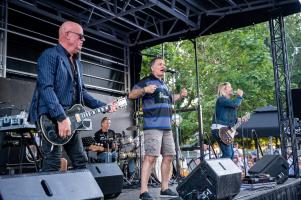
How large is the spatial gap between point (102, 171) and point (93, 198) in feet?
8.47

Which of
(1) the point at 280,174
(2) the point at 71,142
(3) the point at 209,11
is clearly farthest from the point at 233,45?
(2) the point at 71,142

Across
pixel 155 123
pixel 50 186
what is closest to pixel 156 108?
pixel 155 123

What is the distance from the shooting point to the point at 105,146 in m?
8.05

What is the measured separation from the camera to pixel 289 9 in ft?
26.0

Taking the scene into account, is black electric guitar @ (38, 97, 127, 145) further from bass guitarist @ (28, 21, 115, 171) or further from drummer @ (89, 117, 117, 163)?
drummer @ (89, 117, 117, 163)

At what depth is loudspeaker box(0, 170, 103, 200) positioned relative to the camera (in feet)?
6.77

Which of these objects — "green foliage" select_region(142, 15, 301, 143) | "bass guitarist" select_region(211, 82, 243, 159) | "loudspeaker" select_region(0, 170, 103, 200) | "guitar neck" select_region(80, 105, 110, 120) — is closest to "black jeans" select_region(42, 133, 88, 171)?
"guitar neck" select_region(80, 105, 110, 120)

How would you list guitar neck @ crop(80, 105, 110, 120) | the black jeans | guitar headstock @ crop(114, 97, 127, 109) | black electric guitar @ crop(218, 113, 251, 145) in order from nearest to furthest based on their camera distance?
the black jeans
guitar neck @ crop(80, 105, 110, 120)
guitar headstock @ crop(114, 97, 127, 109)
black electric guitar @ crop(218, 113, 251, 145)

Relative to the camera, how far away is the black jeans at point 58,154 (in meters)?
3.02

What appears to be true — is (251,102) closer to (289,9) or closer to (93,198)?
(289,9)

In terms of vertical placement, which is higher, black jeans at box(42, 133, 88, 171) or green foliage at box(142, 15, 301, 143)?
green foliage at box(142, 15, 301, 143)

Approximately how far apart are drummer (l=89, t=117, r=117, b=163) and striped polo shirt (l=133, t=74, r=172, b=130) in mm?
3537

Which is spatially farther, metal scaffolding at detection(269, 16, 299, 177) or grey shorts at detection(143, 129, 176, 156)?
metal scaffolding at detection(269, 16, 299, 177)

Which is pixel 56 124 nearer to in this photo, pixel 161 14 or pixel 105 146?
pixel 105 146
